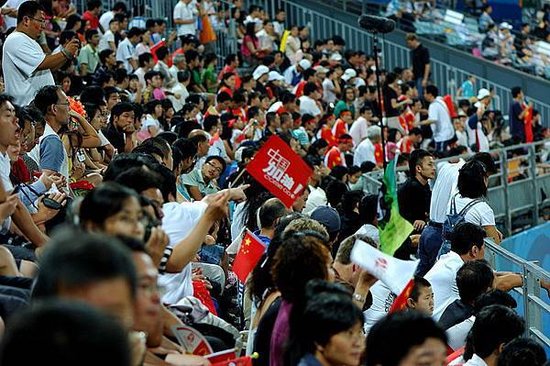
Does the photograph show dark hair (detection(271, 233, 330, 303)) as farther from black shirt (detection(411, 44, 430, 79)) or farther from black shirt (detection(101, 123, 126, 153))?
black shirt (detection(411, 44, 430, 79))

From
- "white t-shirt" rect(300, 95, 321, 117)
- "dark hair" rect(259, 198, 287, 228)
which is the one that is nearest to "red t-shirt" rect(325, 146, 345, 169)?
"white t-shirt" rect(300, 95, 321, 117)

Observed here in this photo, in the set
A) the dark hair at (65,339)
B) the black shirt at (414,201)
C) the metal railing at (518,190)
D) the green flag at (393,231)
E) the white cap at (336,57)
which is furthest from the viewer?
the white cap at (336,57)

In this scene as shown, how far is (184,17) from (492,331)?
14077 mm

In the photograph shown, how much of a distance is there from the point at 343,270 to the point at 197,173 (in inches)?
138

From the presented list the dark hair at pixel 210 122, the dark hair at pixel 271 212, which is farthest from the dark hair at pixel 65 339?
the dark hair at pixel 210 122

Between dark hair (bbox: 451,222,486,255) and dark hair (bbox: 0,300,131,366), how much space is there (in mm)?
6196

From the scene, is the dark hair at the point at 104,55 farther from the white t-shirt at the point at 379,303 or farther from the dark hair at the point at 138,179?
the dark hair at the point at 138,179

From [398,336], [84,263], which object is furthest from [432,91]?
[84,263]

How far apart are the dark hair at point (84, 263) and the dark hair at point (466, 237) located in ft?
19.4

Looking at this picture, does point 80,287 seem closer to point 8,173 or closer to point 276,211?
point 8,173

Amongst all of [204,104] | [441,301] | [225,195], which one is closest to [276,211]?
[441,301]

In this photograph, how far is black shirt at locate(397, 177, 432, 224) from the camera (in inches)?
439

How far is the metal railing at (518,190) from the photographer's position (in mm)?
15352

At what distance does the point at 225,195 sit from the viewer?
18.0 ft
